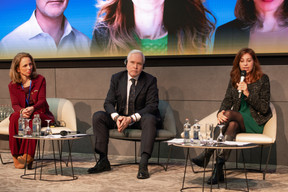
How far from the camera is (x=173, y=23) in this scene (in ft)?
17.4

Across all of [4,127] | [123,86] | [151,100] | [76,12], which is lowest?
[4,127]

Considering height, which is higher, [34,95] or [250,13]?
[250,13]

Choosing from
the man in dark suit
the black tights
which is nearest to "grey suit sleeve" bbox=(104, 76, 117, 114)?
the man in dark suit

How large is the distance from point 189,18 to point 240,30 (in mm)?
615

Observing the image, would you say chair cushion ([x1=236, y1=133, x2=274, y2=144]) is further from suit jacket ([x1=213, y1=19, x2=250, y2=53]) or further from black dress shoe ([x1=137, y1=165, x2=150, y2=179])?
suit jacket ([x1=213, y1=19, x2=250, y2=53])

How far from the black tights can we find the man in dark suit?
0.71 m

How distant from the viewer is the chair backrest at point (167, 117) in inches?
187

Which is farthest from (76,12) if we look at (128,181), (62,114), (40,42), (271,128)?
(271,128)

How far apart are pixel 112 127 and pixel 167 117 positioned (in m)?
0.62

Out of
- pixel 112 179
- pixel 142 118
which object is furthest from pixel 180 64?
pixel 112 179

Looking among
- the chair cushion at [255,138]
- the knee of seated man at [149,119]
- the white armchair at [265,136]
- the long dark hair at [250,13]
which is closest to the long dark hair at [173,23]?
the long dark hair at [250,13]

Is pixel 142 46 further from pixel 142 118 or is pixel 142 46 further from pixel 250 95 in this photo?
pixel 250 95

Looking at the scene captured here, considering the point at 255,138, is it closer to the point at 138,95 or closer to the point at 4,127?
the point at 138,95

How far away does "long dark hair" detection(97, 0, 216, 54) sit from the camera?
521cm
